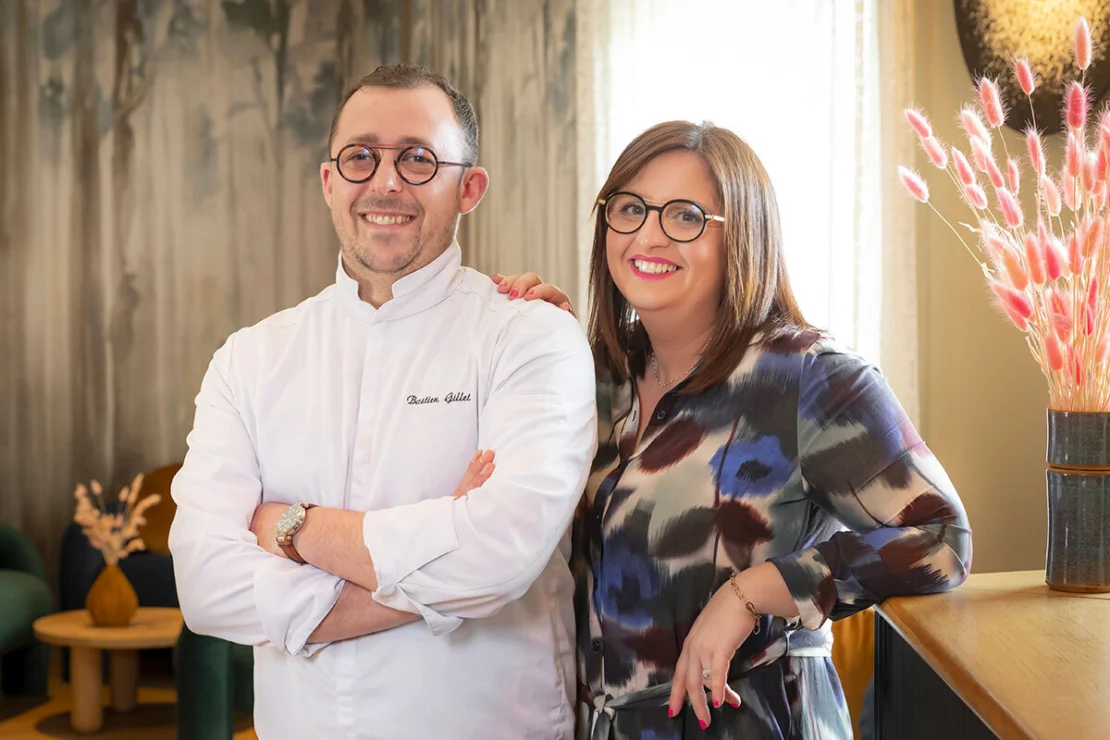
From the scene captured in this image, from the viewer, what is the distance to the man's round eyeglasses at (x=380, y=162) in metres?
1.74

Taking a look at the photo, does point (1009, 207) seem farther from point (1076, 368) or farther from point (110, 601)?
point (110, 601)

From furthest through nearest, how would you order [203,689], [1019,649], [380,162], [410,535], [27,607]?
1. [27,607]
2. [203,689]
3. [380,162]
4. [410,535]
5. [1019,649]

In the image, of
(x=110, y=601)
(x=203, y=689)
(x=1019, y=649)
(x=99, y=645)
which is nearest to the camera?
(x=1019, y=649)

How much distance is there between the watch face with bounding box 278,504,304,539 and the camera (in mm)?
1598

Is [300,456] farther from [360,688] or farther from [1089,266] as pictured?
[1089,266]

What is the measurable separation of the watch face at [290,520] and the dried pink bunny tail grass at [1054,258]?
1.11m

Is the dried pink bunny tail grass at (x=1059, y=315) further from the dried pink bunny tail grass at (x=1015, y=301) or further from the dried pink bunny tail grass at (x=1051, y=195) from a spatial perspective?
the dried pink bunny tail grass at (x=1051, y=195)

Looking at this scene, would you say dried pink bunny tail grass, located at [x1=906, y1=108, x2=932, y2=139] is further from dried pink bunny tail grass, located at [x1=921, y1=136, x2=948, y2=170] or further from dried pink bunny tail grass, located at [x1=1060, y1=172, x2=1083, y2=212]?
dried pink bunny tail grass, located at [x1=1060, y1=172, x2=1083, y2=212]

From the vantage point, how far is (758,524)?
1.66 meters

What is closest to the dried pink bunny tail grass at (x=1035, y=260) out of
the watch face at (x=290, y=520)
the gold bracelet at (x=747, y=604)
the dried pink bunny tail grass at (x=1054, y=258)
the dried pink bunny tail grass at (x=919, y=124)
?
the dried pink bunny tail grass at (x=1054, y=258)

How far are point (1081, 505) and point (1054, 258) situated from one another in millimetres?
351

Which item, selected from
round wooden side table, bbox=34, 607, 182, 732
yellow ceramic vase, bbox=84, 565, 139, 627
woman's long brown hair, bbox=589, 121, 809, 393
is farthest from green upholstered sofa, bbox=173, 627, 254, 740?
woman's long brown hair, bbox=589, 121, 809, 393

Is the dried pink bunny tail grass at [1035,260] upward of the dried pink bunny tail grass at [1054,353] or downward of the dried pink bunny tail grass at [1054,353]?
upward

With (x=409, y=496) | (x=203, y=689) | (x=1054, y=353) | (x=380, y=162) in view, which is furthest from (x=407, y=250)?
(x=203, y=689)
